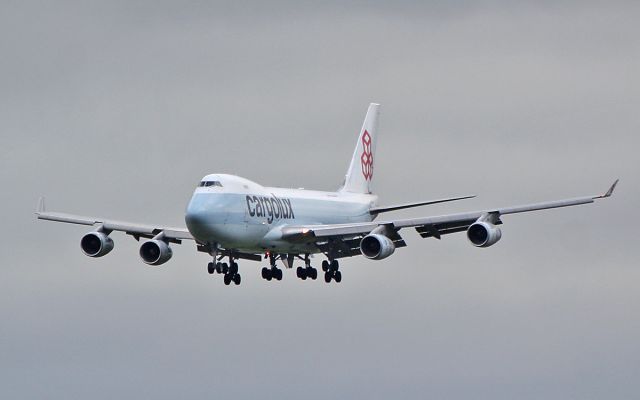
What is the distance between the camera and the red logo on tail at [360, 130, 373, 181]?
479 feet

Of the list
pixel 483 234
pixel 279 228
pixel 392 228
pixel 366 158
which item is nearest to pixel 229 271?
pixel 279 228

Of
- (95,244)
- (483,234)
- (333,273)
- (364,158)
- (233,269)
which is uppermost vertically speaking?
(364,158)

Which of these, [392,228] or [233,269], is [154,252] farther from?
[392,228]

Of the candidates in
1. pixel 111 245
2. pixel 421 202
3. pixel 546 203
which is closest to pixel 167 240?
pixel 111 245

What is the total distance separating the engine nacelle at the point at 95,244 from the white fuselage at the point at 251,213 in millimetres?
10371

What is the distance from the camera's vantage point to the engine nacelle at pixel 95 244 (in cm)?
12825

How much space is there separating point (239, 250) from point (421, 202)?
1259 cm

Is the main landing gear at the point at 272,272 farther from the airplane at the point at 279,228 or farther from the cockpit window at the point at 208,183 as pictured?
the cockpit window at the point at 208,183

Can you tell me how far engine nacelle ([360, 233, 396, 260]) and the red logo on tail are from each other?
2253 centimetres

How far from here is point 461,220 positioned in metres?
121

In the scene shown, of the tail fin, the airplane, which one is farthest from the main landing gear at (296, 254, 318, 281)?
the tail fin

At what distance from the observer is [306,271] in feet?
427

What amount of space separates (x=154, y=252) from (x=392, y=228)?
15.4 metres

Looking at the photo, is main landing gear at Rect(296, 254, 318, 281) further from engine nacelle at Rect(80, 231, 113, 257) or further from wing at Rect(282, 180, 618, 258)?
engine nacelle at Rect(80, 231, 113, 257)
